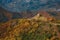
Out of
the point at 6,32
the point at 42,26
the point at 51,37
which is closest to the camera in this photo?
the point at 51,37

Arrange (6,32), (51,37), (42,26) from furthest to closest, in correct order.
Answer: (6,32), (42,26), (51,37)

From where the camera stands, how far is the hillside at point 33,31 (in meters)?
47.7

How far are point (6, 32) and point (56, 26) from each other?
478 inches

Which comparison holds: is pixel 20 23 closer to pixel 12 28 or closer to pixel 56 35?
pixel 12 28

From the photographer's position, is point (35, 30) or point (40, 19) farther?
point (40, 19)

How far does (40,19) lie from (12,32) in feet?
25.5

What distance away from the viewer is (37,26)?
1998 inches

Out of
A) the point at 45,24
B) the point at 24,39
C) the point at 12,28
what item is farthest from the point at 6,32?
the point at 45,24

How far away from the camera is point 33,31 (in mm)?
49781

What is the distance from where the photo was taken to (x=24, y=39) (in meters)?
49.0

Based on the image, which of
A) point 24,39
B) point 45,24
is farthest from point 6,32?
point 45,24

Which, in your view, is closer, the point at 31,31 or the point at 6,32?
the point at 31,31

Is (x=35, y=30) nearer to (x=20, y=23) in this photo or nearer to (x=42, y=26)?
(x=42, y=26)

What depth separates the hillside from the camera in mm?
47688
